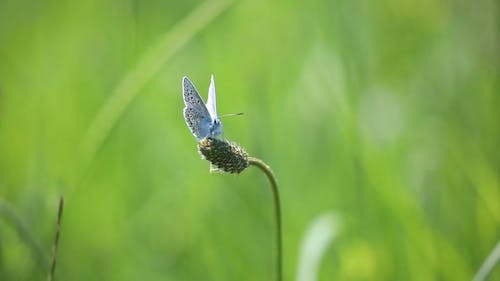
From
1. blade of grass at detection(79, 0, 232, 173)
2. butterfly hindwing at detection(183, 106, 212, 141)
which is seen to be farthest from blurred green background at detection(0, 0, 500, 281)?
butterfly hindwing at detection(183, 106, 212, 141)

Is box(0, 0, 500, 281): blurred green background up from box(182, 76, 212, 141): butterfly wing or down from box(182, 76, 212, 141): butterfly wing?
down

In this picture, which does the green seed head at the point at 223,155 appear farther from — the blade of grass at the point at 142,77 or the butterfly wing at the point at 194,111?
the blade of grass at the point at 142,77

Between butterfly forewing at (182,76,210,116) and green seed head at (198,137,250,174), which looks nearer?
green seed head at (198,137,250,174)

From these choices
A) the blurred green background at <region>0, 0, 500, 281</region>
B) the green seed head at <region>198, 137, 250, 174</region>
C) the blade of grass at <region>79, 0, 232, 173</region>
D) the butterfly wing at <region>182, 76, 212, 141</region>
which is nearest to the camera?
the green seed head at <region>198, 137, 250, 174</region>

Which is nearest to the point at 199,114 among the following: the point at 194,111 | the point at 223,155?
the point at 194,111

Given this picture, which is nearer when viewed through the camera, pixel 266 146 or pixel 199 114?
pixel 199 114

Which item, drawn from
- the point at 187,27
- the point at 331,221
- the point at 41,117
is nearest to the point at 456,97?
the point at 331,221

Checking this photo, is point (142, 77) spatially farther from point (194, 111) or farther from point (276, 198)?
point (276, 198)

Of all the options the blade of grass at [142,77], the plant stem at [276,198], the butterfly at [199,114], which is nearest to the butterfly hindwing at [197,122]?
the butterfly at [199,114]

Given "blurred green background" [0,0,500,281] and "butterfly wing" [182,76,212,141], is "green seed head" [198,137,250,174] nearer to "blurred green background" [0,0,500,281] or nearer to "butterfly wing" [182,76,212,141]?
"butterfly wing" [182,76,212,141]
